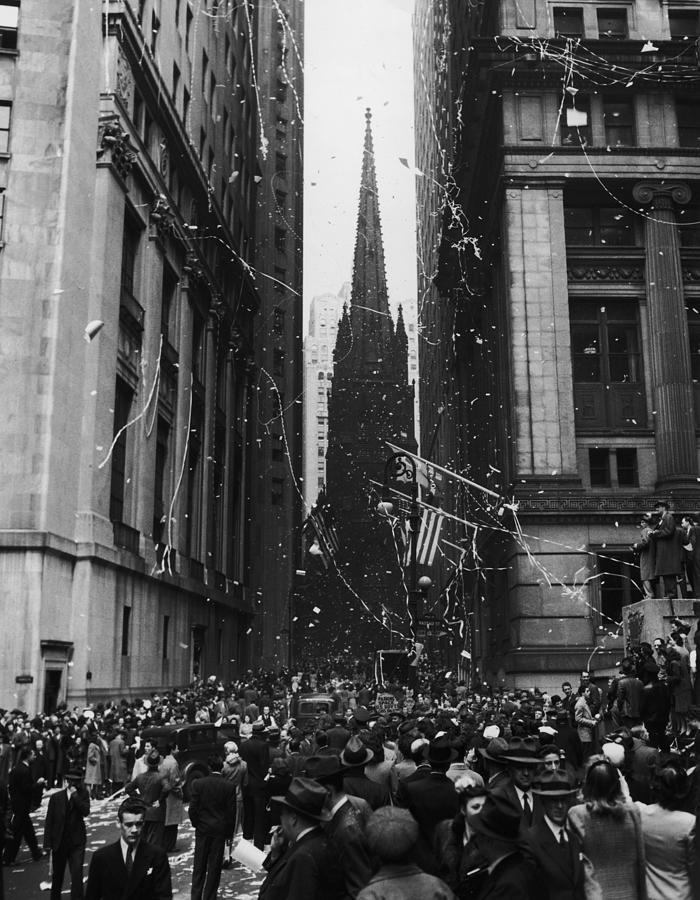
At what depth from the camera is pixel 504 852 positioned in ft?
17.0

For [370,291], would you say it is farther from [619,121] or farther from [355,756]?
[355,756]

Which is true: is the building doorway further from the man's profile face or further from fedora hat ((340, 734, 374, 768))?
the man's profile face

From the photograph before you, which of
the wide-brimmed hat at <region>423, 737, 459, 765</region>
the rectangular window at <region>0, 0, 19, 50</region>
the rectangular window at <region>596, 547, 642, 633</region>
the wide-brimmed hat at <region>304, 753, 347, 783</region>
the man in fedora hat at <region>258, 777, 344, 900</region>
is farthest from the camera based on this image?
the rectangular window at <region>596, 547, 642, 633</region>

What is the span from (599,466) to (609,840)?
108 ft

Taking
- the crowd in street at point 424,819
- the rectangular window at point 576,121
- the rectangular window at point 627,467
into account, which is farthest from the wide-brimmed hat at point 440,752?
the rectangular window at point 576,121

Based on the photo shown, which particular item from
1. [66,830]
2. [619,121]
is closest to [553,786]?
[66,830]

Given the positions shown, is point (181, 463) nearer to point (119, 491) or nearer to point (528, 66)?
point (119, 491)

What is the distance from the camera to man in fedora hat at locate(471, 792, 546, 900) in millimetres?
5020

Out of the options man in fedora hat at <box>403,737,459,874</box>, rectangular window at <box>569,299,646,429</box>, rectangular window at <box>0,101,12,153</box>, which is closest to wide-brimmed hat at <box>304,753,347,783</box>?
man in fedora hat at <box>403,737,459,874</box>

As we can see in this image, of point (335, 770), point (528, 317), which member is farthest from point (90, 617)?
point (335, 770)

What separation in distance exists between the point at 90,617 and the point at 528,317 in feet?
62.7

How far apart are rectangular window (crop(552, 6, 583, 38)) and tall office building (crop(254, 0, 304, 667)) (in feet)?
122

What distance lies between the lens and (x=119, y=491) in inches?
1366

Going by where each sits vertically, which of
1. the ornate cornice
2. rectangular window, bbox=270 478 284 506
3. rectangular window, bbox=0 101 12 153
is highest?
the ornate cornice
